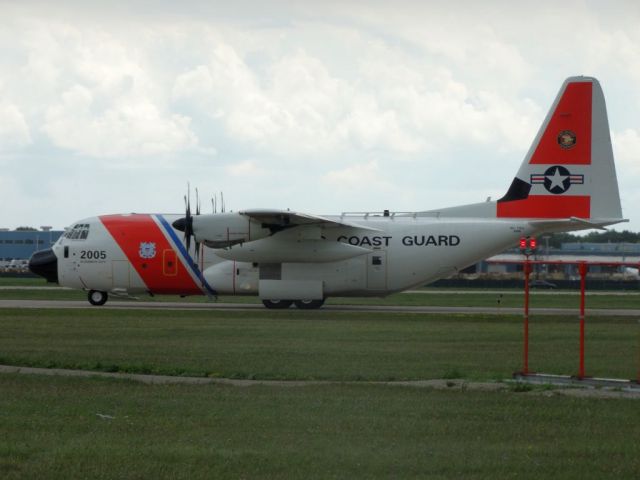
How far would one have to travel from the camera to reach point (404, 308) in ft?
147

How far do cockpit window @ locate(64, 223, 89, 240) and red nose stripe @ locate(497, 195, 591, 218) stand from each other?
57.7 ft

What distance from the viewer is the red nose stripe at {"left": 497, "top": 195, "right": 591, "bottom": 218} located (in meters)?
40.3

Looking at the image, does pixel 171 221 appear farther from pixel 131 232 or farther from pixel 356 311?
pixel 356 311

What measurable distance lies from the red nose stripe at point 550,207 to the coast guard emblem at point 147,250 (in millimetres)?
14389

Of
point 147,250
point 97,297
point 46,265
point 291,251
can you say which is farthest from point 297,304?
point 46,265

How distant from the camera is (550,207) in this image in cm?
4062

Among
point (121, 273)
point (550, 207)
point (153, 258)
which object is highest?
point (550, 207)

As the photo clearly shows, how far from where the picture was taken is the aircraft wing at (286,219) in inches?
1529

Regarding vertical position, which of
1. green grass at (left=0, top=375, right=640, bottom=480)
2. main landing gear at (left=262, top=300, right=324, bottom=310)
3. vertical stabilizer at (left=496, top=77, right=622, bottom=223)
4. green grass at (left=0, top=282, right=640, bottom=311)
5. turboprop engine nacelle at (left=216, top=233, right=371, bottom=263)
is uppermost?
vertical stabilizer at (left=496, top=77, right=622, bottom=223)

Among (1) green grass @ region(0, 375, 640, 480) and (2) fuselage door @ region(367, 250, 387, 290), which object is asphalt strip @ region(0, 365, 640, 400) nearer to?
(1) green grass @ region(0, 375, 640, 480)

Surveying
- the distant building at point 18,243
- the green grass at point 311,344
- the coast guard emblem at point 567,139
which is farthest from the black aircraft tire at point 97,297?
the distant building at point 18,243

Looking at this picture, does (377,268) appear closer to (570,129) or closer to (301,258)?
(301,258)

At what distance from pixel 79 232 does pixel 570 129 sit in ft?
68.5

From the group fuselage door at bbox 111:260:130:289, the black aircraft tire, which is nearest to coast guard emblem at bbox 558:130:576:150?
fuselage door at bbox 111:260:130:289
